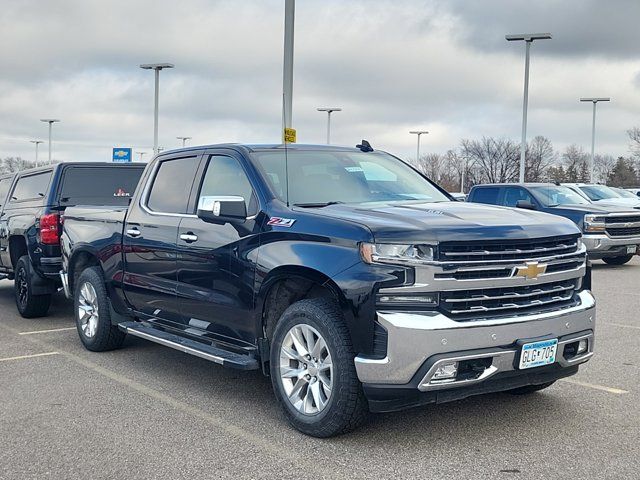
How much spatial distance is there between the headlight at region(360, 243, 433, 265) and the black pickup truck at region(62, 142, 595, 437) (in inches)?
0.5

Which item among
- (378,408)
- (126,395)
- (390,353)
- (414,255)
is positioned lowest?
(126,395)

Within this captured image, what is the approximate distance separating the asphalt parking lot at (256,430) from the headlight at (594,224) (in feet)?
28.2

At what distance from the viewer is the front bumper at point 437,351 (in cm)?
425

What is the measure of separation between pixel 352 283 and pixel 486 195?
45.2ft

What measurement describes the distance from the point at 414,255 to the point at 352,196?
1.36 meters

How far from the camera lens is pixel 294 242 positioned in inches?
194

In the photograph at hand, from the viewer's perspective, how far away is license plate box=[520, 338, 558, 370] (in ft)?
14.8

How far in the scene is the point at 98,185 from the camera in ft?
32.4

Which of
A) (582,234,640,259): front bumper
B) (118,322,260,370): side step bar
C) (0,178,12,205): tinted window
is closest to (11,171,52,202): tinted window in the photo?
(0,178,12,205): tinted window

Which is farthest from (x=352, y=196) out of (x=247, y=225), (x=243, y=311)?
(x=243, y=311)

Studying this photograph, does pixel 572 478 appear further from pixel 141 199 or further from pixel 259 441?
pixel 141 199

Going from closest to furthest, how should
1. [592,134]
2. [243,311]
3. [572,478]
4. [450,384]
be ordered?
[572,478], [450,384], [243,311], [592,134]

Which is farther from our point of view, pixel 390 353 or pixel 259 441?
pixel 259 441

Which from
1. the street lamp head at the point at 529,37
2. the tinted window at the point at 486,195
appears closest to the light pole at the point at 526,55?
the street lamp head at the point at 529,37
